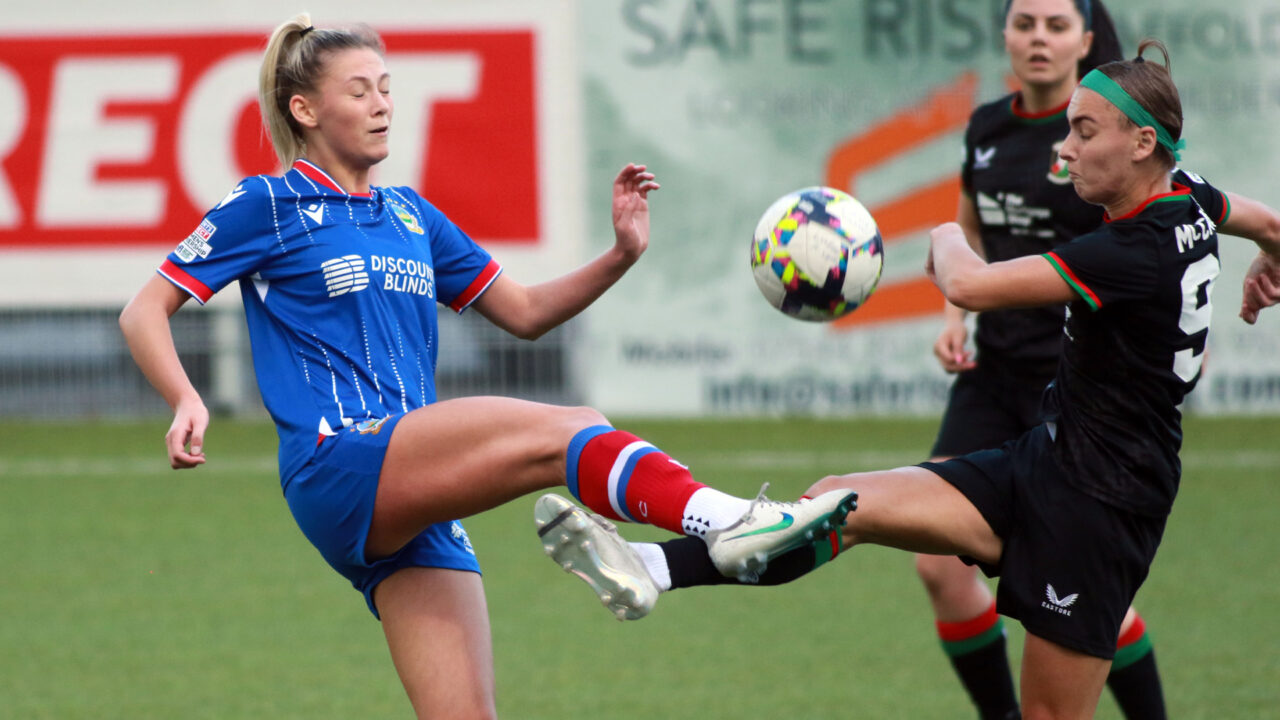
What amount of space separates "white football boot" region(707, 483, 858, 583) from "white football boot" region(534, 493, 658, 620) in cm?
18

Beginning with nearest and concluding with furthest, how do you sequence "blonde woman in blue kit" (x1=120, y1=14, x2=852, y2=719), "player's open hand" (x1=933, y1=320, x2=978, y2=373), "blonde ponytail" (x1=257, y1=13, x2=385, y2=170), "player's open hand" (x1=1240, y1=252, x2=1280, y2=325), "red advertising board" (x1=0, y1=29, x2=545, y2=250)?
1. "blonde woman in blue kit" (x1=120, y1=14, x2=852, y2=719)
2. "blonde ponytail" (x1=257, y1=13, x2=385, y2=170)
3. "player's open hand" (x1=1240, y1=252, x2=1280, y2=325)
4. "player's open hand" (x1=933, y1=320, x2=978, y2=373)
5. "red advertising board" (x1=0, y1=29, x2=545, y2=250)

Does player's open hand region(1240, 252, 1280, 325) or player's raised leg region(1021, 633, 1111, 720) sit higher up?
player's open hand region(1240, 252, 1280, 325)

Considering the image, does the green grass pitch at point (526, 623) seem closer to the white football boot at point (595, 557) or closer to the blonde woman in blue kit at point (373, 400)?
the blonde woman in blue kit at point (373, 400)

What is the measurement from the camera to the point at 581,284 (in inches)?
146

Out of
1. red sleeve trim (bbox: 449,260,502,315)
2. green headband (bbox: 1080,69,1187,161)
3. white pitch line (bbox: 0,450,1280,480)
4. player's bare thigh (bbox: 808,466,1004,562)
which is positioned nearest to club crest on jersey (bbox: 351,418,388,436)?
red sleeve trim (bbox: 449,260,502,315)

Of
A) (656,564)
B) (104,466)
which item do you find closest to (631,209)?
(656,564)

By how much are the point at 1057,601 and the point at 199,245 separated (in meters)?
2.16

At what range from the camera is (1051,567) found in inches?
130

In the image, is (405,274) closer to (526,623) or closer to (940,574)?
(940,574)

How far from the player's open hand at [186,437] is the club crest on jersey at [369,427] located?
1.07 feet

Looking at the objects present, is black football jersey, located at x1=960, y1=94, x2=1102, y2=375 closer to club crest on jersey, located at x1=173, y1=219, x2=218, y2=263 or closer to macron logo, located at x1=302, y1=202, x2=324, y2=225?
macron logo, located at x1=302, y1=202, x2=324, y2=225

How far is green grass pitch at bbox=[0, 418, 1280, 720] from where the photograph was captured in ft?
17.4

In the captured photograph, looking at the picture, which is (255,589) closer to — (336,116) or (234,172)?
(336,116)

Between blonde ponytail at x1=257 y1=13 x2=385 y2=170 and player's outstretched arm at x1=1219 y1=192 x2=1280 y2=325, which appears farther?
player's outstretched arm at x1=1219 y1=192 x2=1280 y2=325
